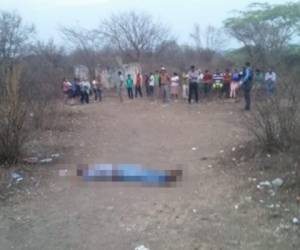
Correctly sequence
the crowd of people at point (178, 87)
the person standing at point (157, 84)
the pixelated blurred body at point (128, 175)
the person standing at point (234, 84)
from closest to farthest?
1. the pixelated blurred body at point (128, 175)
2. the crowd of people at point (178, 87)
3. the person standing at point (234, 84)
4. the person standing at point (157, 84)

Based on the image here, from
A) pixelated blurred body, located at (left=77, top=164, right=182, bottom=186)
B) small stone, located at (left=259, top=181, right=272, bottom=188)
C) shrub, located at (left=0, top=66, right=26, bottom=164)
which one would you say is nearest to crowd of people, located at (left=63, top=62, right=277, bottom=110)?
pixelated blurred body, located at (left=77, top=164, right=182, bottom=186)

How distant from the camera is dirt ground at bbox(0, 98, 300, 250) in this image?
16.5ft

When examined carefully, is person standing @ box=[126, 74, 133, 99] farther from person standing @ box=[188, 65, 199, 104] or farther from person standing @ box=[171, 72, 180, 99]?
person standing @ box=[188, 65, 199, 104]

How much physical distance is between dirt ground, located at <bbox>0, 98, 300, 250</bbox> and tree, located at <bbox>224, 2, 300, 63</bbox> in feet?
54.2

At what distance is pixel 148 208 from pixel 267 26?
75.7 feet

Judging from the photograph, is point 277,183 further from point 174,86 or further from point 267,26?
point 267,26

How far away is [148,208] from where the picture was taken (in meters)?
6.01

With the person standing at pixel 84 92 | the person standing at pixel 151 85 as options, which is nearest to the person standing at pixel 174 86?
the person standing at pixel 151 85

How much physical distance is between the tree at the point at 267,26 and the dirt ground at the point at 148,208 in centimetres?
1653

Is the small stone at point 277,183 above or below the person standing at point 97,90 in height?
below

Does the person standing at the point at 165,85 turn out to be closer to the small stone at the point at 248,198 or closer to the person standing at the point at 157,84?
the person standing at the point at 157,84

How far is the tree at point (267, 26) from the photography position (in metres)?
25.5

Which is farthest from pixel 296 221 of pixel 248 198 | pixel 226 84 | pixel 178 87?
pixel 178 87

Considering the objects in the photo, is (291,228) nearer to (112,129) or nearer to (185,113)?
(112,129)
